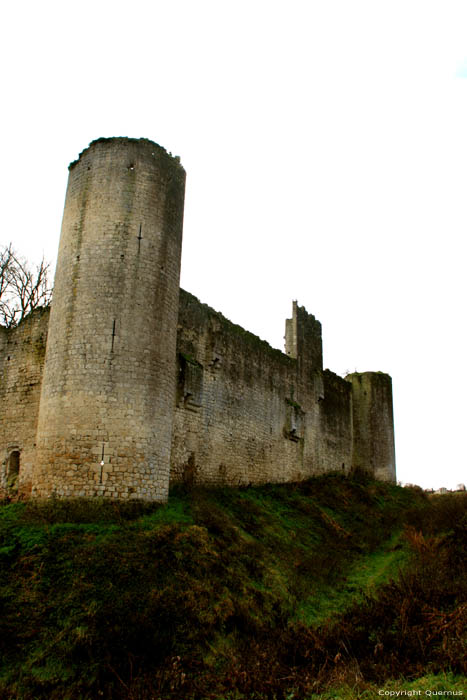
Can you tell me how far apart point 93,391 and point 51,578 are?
4441 millimetres

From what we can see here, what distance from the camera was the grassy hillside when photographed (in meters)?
7.52

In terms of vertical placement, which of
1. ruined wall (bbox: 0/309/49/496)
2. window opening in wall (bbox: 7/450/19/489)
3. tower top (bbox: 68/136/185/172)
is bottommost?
window opening in wall (bbox: 7/450/19/489)

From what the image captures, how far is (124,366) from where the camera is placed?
13.0 m

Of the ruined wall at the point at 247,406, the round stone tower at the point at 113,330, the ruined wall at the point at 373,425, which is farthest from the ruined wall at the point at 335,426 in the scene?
the round stone tower at the point at 113,330

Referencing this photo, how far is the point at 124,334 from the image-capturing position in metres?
13.2

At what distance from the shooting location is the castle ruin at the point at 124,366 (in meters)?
12.5

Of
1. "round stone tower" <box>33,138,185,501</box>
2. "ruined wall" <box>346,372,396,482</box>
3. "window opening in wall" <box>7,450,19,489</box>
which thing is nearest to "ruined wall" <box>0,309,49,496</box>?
"window opening in wall" <box>7,450,19,489</box>

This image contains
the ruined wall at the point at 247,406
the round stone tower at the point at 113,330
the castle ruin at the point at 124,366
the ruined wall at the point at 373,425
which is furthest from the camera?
the ruined wall at the point at 373,425

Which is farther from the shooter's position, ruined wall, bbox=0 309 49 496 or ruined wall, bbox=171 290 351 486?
ruined wall, bbox=171 290 351 486

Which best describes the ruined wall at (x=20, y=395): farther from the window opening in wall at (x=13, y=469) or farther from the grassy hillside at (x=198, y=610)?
the grassy hillside at (x=198, y=610)

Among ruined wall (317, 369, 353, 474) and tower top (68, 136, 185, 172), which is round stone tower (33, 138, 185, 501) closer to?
tower top (68, 136, 185, 172)

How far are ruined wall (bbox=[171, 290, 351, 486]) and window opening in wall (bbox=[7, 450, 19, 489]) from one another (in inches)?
163

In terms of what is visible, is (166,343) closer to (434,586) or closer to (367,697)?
(434,586)

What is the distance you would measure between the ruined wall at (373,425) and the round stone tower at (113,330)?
17273 mm
